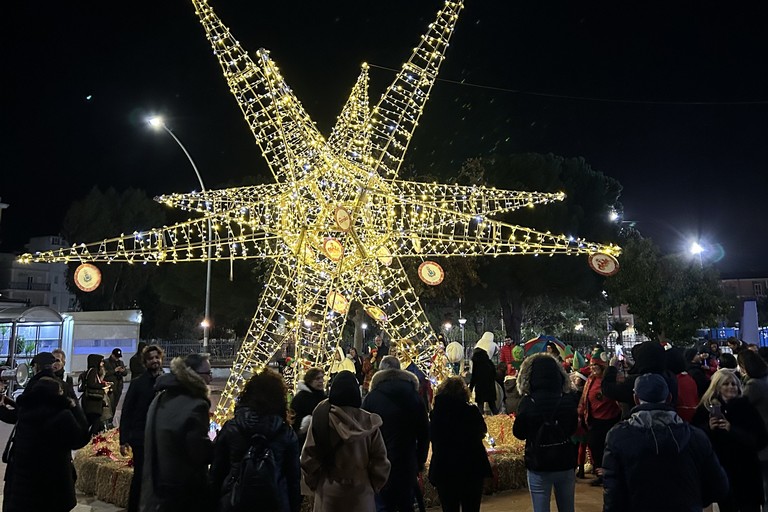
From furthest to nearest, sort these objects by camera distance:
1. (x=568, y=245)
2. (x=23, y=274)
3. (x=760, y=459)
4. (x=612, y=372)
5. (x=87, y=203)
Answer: (x=23, y=274) → (x=87, y=203) → (x=568, y=245) → (x=612, y=372) → (x=760, y=459)

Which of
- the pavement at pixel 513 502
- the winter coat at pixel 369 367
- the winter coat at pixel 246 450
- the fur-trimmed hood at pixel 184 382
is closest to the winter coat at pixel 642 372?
the pavement at pixel 513 502

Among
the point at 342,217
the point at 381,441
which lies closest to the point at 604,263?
the point at 342,217

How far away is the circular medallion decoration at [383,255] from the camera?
8.56m

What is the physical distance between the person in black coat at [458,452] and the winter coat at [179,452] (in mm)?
1794

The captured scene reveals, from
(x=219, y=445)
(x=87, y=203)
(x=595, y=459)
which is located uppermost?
(x=87, y=203)

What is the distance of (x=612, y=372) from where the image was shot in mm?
5898

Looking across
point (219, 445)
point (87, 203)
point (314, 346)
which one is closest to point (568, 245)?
point (314, 346)

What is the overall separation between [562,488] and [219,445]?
2357 millimetres

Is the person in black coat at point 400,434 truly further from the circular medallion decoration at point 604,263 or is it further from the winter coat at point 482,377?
the winter coat at point 482,377

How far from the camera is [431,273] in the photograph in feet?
34.4

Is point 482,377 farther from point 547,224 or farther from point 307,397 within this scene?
point 547,224

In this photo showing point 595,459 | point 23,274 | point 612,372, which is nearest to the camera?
point 612,372

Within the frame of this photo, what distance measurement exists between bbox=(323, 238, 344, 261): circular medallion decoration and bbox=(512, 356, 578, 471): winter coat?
151 inches

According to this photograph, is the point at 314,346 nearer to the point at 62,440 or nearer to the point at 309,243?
the point at 309,243
